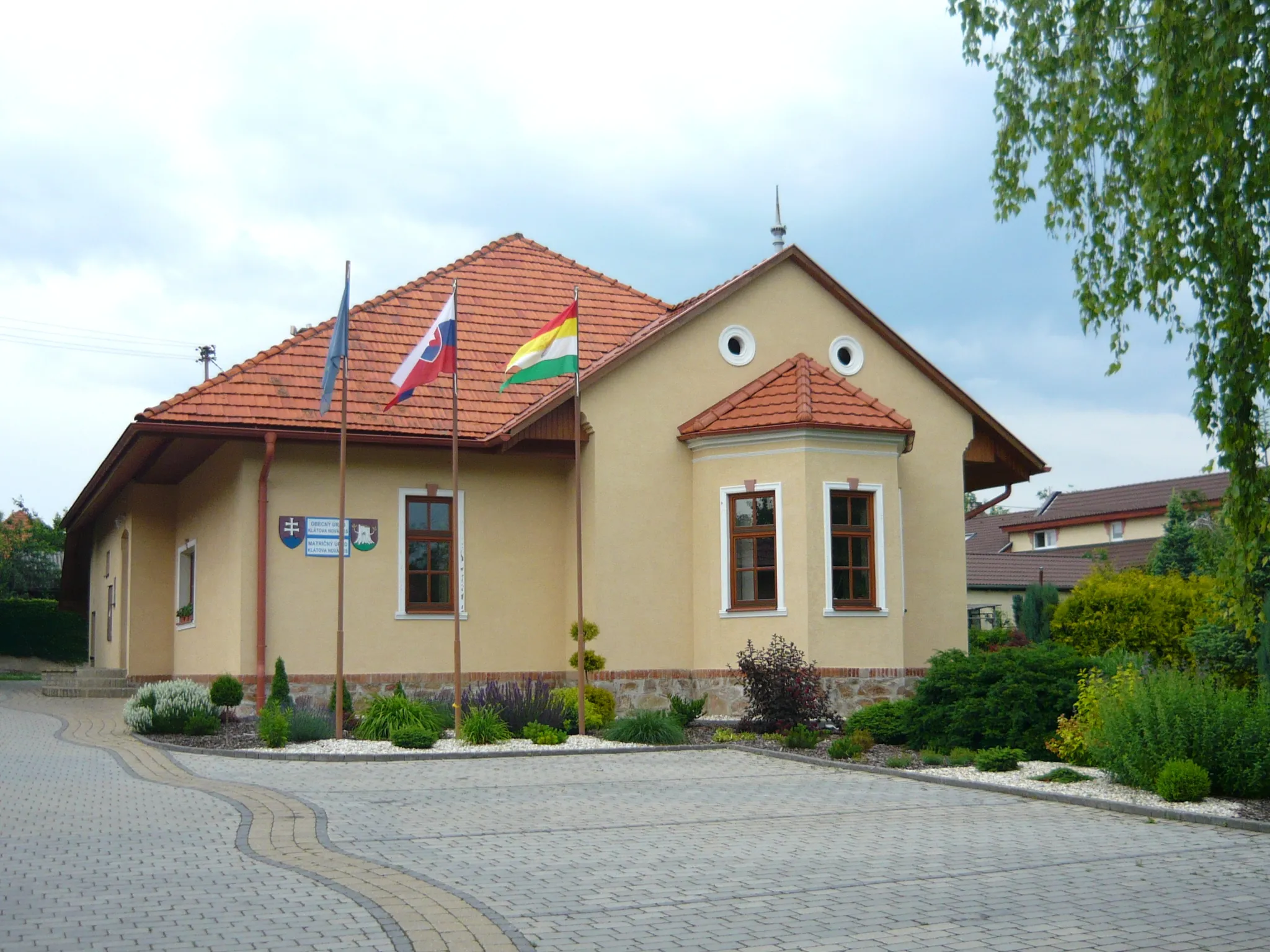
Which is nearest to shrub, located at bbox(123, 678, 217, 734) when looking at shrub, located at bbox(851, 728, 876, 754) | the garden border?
the garden border

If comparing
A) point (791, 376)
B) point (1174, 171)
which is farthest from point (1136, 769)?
point (791, 376)

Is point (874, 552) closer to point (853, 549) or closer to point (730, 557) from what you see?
point (853, 549)

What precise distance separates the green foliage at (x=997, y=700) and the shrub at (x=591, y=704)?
4067mm

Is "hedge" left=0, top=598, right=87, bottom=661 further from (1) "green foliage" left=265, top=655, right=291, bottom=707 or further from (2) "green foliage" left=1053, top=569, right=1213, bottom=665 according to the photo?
(2) "green foliage" left=1053, top=569, right=1213, bottom=665

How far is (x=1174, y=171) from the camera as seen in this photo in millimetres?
6949

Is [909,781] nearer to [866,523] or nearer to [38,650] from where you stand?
[866,523]

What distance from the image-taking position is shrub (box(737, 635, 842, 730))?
16.1 meters

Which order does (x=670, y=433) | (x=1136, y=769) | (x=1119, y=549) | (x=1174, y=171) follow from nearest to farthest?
(x=1174, y=171) → (x=1136, y=769) → (x=670, y=433) → (x=1119, y=549)

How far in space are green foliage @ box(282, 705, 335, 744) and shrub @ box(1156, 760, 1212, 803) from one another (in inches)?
367

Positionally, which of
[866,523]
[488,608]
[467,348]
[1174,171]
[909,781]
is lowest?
[909,781]

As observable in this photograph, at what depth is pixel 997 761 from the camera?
42.4ft

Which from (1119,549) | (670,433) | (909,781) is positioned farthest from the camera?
(1119,549)

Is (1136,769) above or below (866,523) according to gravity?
below

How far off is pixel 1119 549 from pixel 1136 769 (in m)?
46.1
